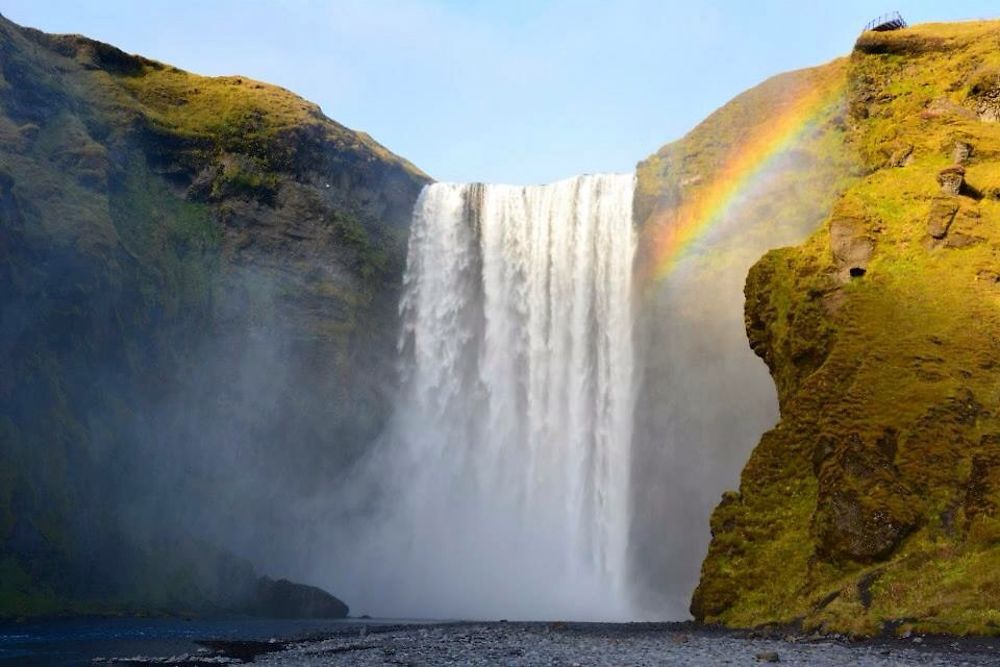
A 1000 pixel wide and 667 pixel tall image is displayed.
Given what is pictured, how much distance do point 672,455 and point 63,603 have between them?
1290 inches

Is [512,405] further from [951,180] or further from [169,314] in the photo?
[951,180]

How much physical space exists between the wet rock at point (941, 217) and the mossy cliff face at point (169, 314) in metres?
39.4

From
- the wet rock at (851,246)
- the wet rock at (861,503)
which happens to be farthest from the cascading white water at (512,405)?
the wet rock at (861,503)

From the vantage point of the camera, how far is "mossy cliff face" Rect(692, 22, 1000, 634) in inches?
1153

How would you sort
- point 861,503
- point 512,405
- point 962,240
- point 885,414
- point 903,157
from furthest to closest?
1. point 512,405
2. point 903,157
3. point 962,240
4. point 885,414
5. point 861,503

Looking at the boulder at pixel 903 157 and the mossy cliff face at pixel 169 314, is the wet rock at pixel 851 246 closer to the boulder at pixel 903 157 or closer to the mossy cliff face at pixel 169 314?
the boulder at pixel 903 157

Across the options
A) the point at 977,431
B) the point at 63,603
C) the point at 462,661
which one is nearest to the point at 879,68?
the point at 977,431

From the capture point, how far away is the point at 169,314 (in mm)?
63969

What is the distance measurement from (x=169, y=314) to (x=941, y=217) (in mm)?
44855

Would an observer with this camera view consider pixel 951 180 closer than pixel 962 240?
No

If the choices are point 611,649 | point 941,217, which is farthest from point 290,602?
point 941,217

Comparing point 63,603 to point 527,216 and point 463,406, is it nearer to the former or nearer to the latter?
point 463,406

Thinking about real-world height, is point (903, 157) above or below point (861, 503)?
above

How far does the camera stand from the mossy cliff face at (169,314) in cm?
5350
